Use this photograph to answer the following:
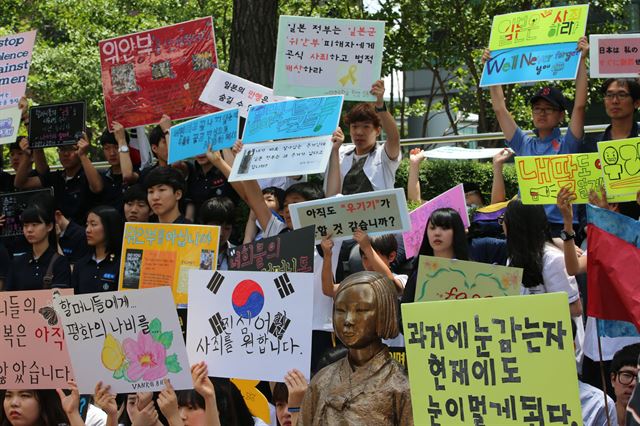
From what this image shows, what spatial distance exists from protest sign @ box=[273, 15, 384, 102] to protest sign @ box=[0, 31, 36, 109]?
2.73 m

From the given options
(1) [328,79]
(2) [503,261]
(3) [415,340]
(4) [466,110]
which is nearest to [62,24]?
(4) [466,110]

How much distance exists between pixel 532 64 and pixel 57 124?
451 cm

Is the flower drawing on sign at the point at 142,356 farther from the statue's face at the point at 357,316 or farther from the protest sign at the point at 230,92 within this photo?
the protest sign at the point at 230,92

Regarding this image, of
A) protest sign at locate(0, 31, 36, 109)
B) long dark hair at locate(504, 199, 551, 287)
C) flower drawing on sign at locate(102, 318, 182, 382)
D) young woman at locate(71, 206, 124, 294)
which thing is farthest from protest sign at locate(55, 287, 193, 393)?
protest sign at locate(0, 31, 36, 109)

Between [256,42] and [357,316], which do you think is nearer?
[357,316]

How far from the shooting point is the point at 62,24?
2380 cm

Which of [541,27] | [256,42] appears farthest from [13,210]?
[541,27]

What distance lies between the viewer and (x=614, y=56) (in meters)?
7.62

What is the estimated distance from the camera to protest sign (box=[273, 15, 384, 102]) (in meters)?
8.65

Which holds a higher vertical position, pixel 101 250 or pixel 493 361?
pixel 101 250

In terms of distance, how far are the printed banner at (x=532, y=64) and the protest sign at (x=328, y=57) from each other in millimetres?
901

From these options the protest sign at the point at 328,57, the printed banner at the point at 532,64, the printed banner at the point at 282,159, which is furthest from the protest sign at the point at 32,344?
the printed banner at the point at 532,64

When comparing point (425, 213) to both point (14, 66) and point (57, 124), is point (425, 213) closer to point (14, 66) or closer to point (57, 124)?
point (57, 124)

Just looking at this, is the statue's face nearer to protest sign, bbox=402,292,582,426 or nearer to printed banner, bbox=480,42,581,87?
protest sign, bbox=402,292,582,426
